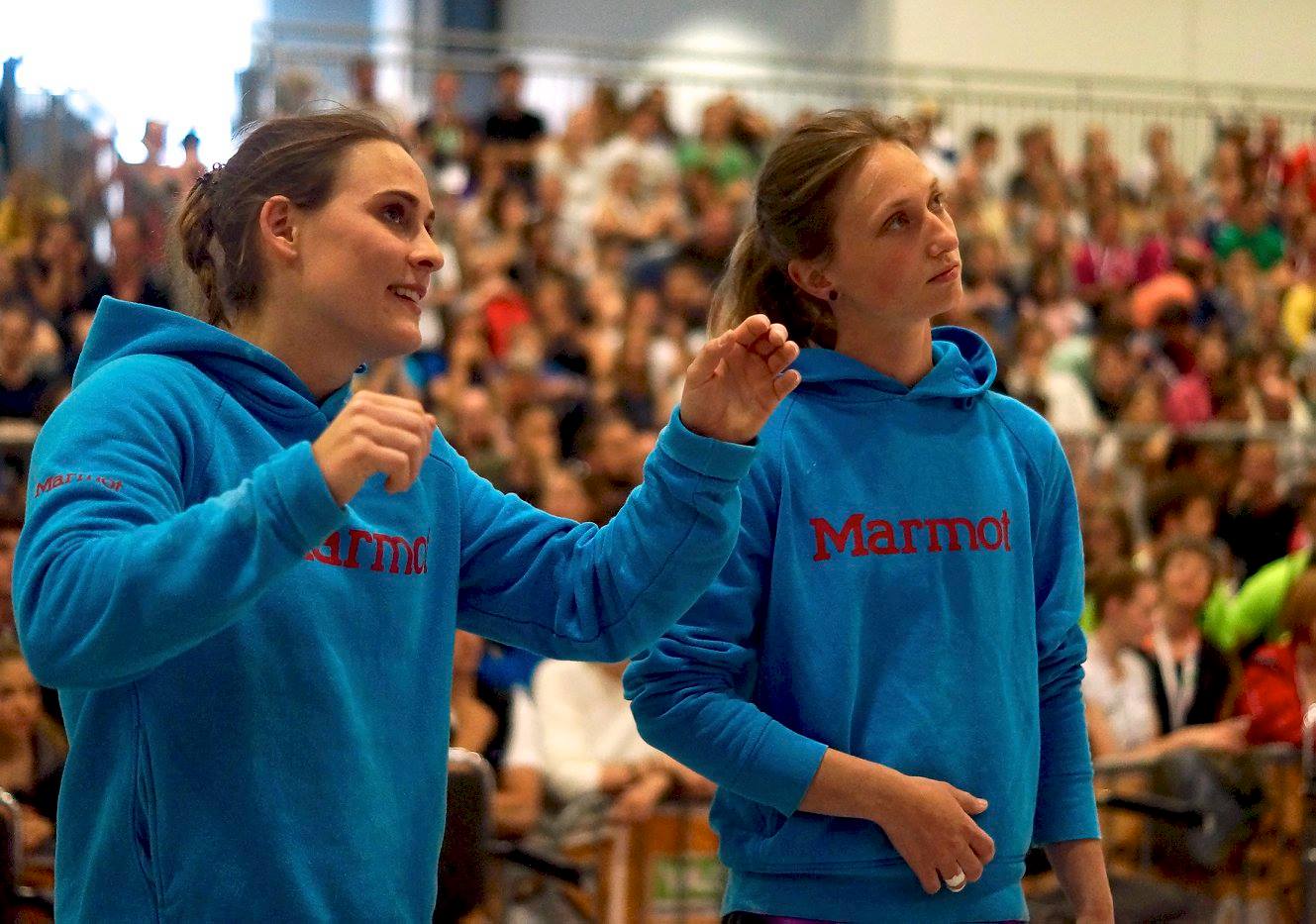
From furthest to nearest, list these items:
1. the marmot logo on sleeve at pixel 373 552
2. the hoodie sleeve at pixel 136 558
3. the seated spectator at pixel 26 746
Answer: the seated spectator at pixel 26 746, the marmot logo on sleeve at pixel 373 552, the hoodie sleeve at pixel 136 558

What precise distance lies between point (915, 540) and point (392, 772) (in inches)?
30.4

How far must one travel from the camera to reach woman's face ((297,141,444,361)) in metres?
1.99

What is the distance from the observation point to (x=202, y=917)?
1.77m

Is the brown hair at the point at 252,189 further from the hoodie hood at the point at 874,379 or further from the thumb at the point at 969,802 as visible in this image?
the thumb at the point at 969,802

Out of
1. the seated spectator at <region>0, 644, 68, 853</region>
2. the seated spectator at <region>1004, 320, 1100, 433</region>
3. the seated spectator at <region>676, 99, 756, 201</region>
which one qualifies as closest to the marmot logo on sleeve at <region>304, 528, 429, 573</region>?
the seated spectator at <region>0, 644, 68, 853</region>

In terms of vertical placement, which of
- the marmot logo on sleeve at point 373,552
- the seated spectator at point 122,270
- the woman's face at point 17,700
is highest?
the marmot logo on sleeve at point 373,552

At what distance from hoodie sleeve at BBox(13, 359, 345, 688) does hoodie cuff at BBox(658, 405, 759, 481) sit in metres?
0.46

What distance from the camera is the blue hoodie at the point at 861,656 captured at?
224 centimetres

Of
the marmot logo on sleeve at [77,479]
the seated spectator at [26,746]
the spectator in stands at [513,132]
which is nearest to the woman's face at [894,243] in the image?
the marmot logo on sleeve at [77,479]

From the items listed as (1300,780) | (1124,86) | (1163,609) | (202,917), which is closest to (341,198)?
(202,917)

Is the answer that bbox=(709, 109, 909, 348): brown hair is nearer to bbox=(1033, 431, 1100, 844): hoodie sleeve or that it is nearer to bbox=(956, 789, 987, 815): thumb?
bbox=(1033, 431, 1100, 844): hoodie sleeve

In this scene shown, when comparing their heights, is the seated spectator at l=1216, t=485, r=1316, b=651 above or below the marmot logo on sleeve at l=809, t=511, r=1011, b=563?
below

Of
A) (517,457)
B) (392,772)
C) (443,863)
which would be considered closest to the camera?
(392,772)

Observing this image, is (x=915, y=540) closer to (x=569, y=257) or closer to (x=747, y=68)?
(x=569, y=257)
